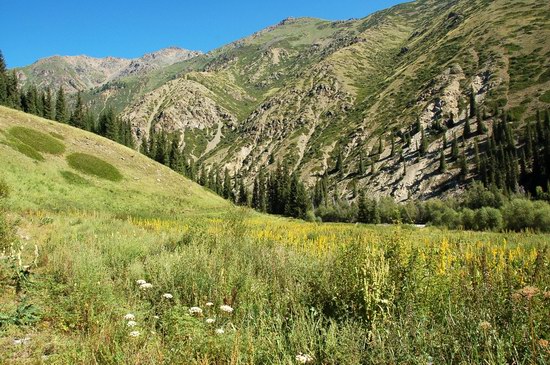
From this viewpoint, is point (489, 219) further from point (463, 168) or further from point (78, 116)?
point (78, 116)

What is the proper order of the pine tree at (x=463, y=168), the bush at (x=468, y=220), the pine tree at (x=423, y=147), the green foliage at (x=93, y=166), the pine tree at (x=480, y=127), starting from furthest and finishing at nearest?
the pine tree at (x=423, y=147) → the pine tree at (x=480, y=127) → the pine tree at (x=463, y=168) → the green foliage at (x=93, y=166) → the bush at (x=468, y=220)

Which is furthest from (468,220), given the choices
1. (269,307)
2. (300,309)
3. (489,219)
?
(300,309)

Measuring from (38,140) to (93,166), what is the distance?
Answer: 677 centimetres

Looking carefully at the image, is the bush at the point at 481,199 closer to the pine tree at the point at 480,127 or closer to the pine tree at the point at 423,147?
the pine tree at the point at 423,147

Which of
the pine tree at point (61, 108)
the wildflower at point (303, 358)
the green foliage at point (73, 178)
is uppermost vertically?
the pine tree at point (61, 108)

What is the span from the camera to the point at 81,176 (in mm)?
38625

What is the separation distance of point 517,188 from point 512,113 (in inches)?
1884

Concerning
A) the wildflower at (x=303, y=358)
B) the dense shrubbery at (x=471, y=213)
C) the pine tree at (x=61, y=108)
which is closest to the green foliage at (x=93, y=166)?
the dense shrubbery at (x=471, y=213)

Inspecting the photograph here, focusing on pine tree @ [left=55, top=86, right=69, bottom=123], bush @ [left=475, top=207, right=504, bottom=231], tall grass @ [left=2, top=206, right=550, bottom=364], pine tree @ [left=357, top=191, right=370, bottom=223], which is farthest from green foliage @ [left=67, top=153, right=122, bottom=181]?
pine tree @ [left=357, top=191, right=370, bottom=223]

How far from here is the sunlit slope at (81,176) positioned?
31500mm

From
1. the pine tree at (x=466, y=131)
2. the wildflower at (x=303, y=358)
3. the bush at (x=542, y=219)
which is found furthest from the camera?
the pine tree at (x=466, y=131)

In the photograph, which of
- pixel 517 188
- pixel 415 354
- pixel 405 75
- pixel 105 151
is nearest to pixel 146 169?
pixel 105 151

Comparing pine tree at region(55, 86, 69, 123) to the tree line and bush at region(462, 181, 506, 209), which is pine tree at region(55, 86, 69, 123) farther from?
bush at region(462, 181, 506, 209)

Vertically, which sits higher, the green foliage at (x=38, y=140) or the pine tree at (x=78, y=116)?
the pine tree at (x=78, y=116)
